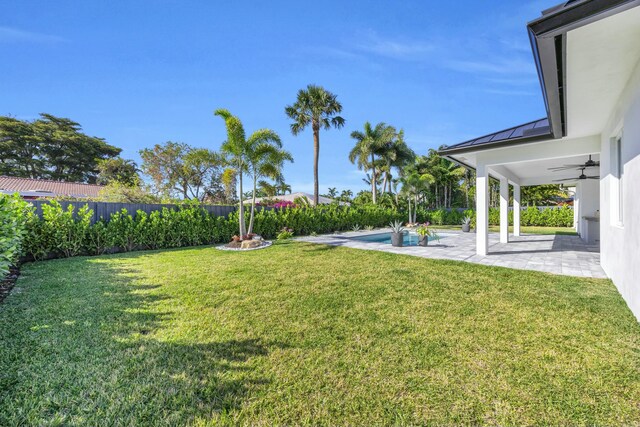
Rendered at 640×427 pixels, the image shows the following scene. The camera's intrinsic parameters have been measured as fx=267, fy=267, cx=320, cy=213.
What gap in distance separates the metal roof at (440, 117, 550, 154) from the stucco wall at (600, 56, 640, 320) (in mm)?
1409

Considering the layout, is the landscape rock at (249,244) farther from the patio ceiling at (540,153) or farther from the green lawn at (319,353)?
the patio ceiling at (540,153)

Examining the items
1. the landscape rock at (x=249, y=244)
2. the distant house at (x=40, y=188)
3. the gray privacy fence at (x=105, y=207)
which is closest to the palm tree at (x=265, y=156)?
the landscape rock at (x=249, y=244)

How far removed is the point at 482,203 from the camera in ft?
27.9

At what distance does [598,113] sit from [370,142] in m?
21.8

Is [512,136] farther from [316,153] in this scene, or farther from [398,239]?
[316,153]

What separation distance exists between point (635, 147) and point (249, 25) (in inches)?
404

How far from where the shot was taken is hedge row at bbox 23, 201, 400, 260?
8.34 m

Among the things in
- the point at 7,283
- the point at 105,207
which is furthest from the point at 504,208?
the point at 105,207

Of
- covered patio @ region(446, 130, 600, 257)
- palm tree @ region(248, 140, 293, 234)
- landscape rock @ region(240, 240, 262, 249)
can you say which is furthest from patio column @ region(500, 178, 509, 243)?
landscape rock @ region(240, 240, 262, 249)

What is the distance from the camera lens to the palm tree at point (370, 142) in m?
26.7

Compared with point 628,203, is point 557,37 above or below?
above

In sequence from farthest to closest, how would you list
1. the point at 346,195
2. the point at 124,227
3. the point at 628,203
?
the point at 346,195 → the point at 124,227 → the point at 628,203

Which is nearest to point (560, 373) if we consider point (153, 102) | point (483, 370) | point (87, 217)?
point (483, 370)

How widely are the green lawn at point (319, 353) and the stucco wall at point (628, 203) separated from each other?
1.27ft
